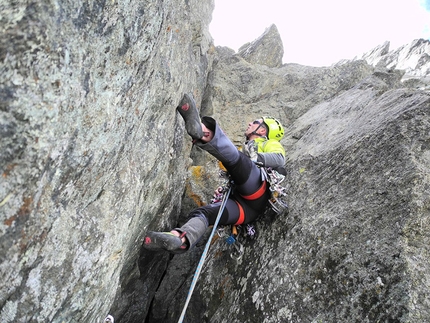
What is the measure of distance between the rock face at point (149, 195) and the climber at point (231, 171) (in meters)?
0.39

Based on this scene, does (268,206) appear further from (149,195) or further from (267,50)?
(267,50)

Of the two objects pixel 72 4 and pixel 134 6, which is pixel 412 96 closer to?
pixel 134 6

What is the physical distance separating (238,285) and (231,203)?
1.56m

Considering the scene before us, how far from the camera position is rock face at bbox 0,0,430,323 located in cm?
241

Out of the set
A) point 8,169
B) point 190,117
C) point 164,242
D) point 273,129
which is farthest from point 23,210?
point 273,129

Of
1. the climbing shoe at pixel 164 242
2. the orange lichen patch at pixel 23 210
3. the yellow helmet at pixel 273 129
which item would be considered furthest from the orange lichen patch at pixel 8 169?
the yellow helmet at pixel 273 129

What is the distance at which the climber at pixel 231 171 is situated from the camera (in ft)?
16.1

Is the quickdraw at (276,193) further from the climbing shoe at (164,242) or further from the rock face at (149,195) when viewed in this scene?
the climbing shoe at (164,242)

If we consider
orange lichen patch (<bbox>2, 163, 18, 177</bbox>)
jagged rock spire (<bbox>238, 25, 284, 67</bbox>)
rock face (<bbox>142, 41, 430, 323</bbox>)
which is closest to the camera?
orange lichen patch (<bbox>2, 163, 18, 177</bbox>)

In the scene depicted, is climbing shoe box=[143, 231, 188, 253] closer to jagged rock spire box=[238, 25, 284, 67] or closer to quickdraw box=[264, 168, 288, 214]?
quickdraw box=[264, 168, 288, 214]

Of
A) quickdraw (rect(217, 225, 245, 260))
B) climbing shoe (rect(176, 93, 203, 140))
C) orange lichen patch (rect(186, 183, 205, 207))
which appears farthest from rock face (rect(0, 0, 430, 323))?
orange lichen patch (rect(186, 183, 205, 207))

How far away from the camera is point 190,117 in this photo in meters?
5.09

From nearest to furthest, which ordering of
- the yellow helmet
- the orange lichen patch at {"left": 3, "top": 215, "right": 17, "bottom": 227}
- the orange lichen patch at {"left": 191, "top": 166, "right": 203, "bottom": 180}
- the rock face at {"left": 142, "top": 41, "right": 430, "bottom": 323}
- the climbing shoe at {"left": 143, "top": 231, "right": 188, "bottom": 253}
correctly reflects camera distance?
1. the orange lichen patch at {"left": 3, "top": 215, "right": 17, "bottom": 227}
2. the rock face at {"left": 142, "top": 41, "right": 430, "bottom": 323}
3. the climbing shoe at {"left": 143, "top": 231, "right": 188, "bottom": 253}
4. the yellow helmet
5. the orange lichen patch at {"left": 191, "top": 166, "right": 203, "bottom": 180}

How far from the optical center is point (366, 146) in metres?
5.54
